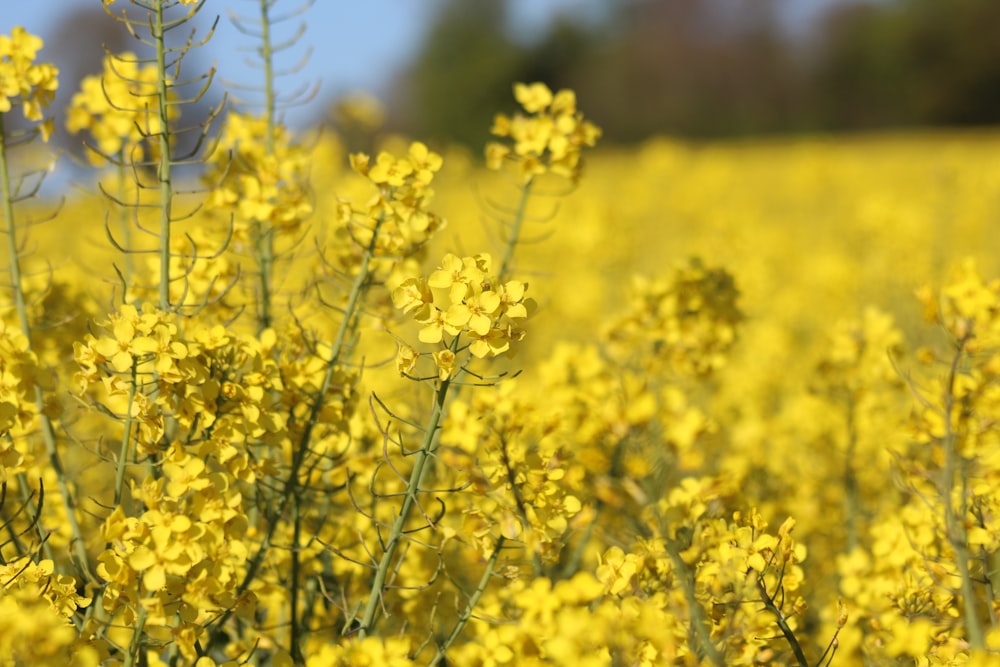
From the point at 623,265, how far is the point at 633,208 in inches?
112

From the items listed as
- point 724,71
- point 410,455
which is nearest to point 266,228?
point 410,455

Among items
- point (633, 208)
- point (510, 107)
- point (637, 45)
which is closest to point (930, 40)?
point (637, 45)

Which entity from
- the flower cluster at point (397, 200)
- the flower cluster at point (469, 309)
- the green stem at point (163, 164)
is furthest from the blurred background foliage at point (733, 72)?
the flower cluster at point (469, 309)

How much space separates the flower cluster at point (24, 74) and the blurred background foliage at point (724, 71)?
118ft

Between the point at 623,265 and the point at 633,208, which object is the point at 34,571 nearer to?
the point at 623,265

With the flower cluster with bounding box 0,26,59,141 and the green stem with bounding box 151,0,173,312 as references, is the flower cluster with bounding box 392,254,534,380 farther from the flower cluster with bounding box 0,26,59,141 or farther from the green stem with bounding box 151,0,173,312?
the flower cluster with bounding box 0,26,59,141

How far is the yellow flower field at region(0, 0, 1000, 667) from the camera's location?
1.62m

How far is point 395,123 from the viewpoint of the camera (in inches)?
1618

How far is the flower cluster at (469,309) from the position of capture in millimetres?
1616

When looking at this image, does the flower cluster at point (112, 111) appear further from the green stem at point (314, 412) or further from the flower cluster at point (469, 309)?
the flower cluster at point (469, 309)

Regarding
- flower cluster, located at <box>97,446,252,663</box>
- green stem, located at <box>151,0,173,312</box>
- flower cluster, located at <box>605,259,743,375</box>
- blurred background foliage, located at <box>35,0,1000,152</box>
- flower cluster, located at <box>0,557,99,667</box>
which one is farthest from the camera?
blurred background foliage, located at <box>35,0,1000,152</box>

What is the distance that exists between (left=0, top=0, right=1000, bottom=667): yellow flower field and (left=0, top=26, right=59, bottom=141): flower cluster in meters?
0.01

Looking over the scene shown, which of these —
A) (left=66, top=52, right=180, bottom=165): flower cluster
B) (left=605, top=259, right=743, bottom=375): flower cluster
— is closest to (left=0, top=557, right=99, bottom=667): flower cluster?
(left=66, top=52, right=180, bottom=165): flower cluster

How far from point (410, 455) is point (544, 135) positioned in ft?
3.22
